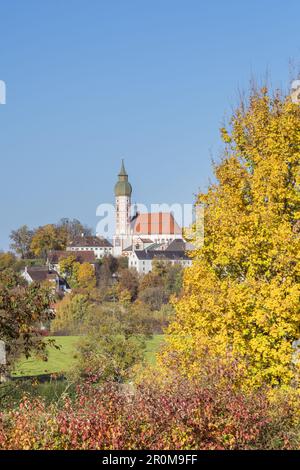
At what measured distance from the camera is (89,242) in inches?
4902

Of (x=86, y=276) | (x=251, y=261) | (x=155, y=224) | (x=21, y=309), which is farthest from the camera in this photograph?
(x=155, y=224)

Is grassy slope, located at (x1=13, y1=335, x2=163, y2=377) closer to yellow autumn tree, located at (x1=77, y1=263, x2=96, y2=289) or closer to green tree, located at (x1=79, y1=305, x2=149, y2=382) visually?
green tree, located at (x1=79, y1=305, x2=149, y2=382)

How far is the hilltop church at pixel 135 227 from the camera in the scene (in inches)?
5320

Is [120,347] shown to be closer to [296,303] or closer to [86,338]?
[86,338]

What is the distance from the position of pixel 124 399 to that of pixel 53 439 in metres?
1.39

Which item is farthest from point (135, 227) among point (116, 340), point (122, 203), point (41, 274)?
point (116, 340)

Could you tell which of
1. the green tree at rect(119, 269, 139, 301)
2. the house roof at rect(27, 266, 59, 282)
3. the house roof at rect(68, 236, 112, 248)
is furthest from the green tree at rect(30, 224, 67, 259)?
the green tree at rect(119, 269, 139, 301)

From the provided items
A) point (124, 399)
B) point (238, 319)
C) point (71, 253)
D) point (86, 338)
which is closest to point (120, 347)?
point (86, 338)

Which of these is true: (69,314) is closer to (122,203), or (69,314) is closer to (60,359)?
(60,359)

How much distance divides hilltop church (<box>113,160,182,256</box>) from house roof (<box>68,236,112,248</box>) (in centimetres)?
409

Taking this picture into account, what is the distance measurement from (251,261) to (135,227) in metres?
133

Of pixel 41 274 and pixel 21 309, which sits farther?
pixel 41 274

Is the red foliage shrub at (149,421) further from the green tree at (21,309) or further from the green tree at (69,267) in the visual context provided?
the green tree at (69,267)

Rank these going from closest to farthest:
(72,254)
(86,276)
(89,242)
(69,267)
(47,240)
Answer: (86,276) → (69,267) → (72,254) → (47,240) → (89,242)
